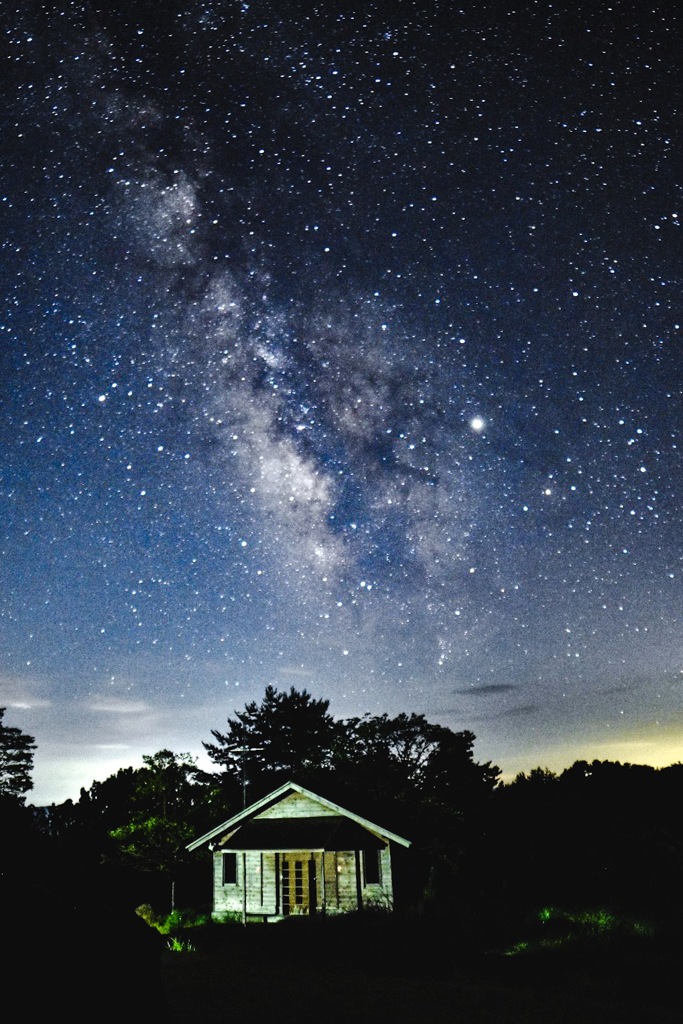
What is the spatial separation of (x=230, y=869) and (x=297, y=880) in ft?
9.92

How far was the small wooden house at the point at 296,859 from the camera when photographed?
2580 cm

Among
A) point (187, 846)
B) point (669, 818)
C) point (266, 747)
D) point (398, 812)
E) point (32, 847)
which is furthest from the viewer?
point (266, 747)

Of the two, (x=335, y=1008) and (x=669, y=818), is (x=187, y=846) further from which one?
(x=669, y=818)

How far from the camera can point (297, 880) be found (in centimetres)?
2800

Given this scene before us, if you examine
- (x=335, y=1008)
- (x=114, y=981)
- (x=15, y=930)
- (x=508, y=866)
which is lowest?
(x=508, y=866)

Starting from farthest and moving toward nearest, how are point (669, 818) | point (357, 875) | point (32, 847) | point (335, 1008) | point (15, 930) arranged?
point (669, 818)
point (357, 875)
point (335, 1008)
point (32, 847)
point (15, 930)

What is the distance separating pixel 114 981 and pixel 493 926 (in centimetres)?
1899

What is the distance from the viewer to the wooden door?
1078 inches

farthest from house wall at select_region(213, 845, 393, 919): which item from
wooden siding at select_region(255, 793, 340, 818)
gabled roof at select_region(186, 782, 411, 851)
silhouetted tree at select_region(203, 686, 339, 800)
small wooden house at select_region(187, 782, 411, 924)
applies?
silhouetted tree at select_region(203, 686, 339, 800)

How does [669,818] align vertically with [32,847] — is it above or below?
below

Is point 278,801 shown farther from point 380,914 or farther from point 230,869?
point 380,914

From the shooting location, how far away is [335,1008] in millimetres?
11625

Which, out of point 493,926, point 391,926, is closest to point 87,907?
point 391,926

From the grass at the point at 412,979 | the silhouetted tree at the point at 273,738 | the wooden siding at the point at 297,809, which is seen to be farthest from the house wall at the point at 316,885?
the silhouetted tree at the point at 273,738
